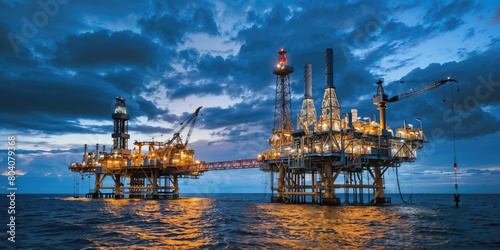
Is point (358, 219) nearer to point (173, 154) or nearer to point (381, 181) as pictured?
point (381, 181)

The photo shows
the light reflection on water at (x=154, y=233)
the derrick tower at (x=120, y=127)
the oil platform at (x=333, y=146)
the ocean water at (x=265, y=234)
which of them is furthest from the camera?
the derrick tower at (x=120, y=127)

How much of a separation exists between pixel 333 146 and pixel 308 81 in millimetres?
15275

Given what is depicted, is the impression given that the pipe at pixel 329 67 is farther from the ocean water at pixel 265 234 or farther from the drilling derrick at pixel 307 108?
the ocean water at pixel 265 234

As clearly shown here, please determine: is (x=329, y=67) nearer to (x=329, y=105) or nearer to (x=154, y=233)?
(x=329, y=105)

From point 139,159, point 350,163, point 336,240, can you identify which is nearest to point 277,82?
point 350,163

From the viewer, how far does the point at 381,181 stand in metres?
Answer: 71.4

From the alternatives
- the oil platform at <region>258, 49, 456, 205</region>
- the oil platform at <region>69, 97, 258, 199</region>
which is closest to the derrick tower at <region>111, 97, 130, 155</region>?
the oil platform at <region>69, 97, 258, 199</region>

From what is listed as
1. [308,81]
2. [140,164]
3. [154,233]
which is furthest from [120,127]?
[154,233]

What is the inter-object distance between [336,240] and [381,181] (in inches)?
1793

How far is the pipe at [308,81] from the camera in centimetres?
7106

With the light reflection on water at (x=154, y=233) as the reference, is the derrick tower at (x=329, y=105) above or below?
above

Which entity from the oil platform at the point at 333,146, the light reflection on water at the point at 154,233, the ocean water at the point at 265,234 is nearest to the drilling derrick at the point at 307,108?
the oil platform at the point at 333,146

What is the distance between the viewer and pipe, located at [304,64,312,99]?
233 feet

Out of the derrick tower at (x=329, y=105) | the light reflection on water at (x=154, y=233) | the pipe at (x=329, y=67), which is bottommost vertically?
the light reflection on water at (x=154, y=233)
